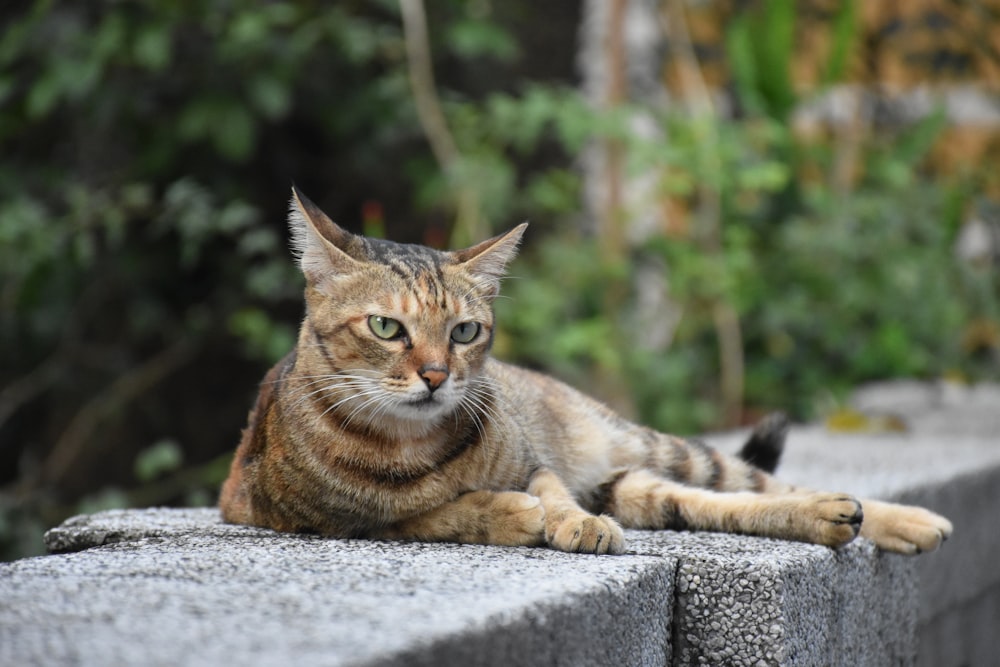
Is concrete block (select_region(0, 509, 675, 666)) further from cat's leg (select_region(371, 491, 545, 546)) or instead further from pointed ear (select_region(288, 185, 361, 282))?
pointed ear (select_region(288, 185, 361, 282))

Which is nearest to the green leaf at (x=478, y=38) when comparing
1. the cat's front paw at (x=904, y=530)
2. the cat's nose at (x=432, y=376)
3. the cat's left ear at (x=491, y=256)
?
the cat's left ear at (x=491, y=256)

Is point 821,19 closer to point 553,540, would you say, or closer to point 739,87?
point 739,87

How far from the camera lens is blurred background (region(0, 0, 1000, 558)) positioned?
4.37 m

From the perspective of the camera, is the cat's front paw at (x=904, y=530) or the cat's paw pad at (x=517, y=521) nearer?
the cat's paw pad at (x=517, y=521)

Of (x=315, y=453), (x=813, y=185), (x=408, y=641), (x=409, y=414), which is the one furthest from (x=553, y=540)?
(x=813, y=185)

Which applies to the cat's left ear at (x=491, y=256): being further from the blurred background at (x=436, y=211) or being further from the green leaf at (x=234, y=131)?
the green leaf at (x=234, y=131)

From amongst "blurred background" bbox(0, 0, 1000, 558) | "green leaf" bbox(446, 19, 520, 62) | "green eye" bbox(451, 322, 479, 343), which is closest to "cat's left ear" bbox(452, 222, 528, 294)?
"green eye" bbox(451, 322, 479, 343)

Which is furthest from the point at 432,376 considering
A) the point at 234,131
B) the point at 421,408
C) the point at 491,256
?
the point at 234,131

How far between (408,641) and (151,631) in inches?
12.1

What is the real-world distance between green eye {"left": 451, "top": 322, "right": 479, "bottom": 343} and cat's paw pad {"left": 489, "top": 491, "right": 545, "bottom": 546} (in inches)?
13.2

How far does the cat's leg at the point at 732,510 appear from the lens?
205 centimetres

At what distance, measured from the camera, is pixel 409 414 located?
206cm

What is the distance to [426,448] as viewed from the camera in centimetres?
211

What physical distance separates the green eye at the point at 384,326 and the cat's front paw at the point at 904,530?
3.33 ft
